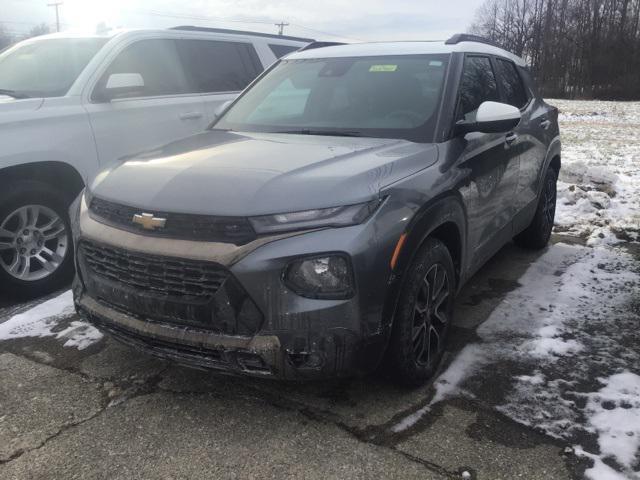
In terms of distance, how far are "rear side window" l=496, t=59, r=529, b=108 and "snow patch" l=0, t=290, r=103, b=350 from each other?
3468 millimetres

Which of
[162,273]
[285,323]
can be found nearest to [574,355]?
[285,323]

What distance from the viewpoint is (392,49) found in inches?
159

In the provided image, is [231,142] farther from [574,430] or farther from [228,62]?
[228,62]

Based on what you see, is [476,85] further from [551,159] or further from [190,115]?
[190,115]

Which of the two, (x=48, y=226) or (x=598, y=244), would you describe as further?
(x=598, y=244)

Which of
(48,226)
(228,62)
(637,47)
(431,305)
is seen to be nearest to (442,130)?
(431,305)

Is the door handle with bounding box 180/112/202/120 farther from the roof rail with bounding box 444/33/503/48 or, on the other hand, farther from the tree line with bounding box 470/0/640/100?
the tree line with bounding box 470/0/640/100

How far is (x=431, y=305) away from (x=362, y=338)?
71 cm

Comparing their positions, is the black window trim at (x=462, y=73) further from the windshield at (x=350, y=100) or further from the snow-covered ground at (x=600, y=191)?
the snow-covered ground at (x=600, y=191)

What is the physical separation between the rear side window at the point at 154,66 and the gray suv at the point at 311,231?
5.57ft

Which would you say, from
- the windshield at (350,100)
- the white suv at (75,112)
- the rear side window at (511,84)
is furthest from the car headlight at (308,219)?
the rear side window at (511,84)

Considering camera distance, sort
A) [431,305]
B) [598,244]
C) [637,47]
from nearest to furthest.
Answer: [431,305], [598,244], [637,47]

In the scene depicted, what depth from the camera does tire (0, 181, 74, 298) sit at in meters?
4.16

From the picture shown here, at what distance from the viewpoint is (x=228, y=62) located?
6023 mm
